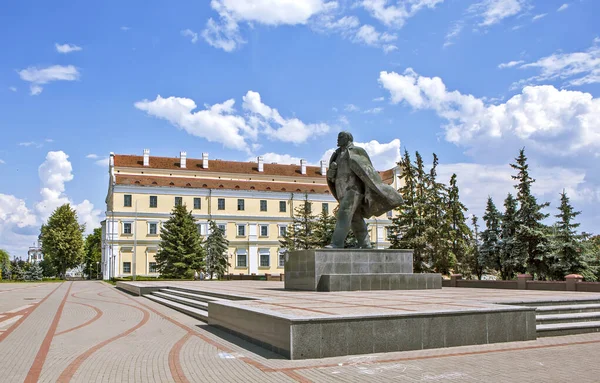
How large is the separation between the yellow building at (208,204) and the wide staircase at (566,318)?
172ft

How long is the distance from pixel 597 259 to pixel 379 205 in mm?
15939

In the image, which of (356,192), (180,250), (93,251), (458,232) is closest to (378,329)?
(356,192)

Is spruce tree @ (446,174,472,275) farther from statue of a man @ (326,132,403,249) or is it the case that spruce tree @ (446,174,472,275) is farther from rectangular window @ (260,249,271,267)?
rectangular window @ (260,249,271,267)

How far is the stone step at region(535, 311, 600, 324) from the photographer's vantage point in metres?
9.56

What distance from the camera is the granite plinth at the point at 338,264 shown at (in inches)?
602

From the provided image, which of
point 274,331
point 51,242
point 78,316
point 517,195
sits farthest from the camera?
point 51,242

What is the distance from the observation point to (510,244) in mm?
32719

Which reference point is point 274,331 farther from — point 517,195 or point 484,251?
point 484,251

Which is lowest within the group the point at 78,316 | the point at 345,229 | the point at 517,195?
the point at 78,316

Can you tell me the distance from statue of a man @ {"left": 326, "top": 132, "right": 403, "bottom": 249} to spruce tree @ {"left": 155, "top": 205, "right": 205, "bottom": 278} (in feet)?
109

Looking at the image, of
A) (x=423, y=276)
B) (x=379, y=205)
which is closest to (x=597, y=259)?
(x=423, y=276)

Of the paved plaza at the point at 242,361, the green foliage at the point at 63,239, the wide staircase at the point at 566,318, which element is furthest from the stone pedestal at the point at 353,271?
the green foliage at the point at 63,239

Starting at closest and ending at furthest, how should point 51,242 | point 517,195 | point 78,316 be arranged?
point 78,316 → point 517,195 → point 51,242

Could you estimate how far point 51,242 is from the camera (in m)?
68.2
